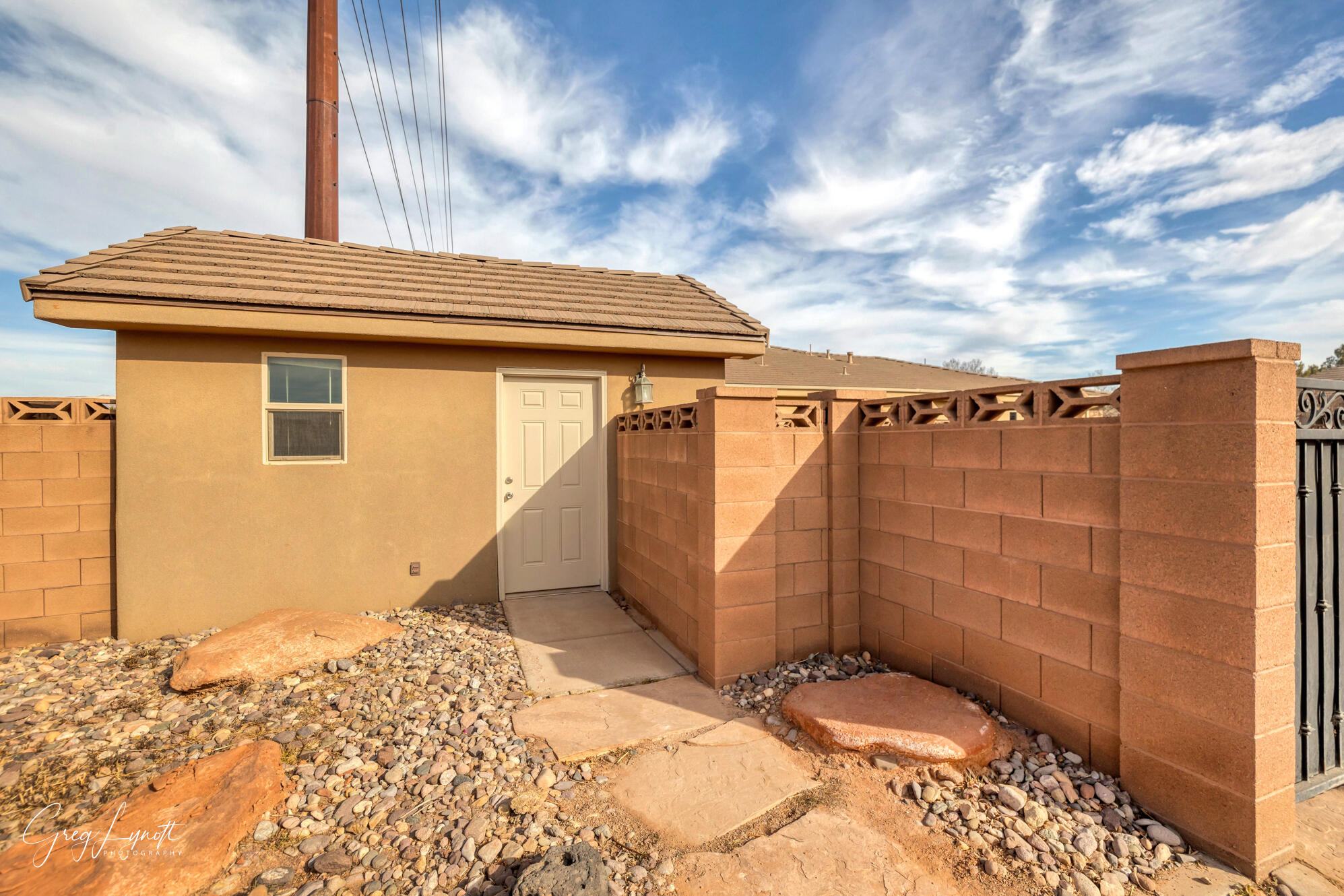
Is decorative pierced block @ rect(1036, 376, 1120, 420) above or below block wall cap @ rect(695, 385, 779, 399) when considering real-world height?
below

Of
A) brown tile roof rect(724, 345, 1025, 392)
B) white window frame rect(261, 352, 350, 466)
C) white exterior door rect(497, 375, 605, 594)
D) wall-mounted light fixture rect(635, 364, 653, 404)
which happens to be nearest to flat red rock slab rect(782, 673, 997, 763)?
white exterior door rect(497, 375, 605, 594)

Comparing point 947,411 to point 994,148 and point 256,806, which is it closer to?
point 256,806

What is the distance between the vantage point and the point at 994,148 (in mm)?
8648

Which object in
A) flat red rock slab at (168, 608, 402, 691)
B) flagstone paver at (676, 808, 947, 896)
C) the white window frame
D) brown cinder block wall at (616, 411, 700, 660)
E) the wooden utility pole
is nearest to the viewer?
flagstone paver at (676, 808, 947, 896)

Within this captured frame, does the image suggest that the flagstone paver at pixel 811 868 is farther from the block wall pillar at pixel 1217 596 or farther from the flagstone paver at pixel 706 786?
the block wall pillar at pixel 1217 596

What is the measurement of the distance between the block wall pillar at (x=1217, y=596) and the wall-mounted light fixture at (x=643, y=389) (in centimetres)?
404

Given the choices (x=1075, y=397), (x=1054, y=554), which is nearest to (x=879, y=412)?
(x=1075, y=397)

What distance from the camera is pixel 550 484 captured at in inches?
219

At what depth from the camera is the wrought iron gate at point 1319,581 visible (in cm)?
214

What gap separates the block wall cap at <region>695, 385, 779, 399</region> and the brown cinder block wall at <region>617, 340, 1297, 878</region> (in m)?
0.02

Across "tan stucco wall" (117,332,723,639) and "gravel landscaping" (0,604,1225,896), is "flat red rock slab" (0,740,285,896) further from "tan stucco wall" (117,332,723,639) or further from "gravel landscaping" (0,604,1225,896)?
"tan stucco wall" (117,332,723,639)

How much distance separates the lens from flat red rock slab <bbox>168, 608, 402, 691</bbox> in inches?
139

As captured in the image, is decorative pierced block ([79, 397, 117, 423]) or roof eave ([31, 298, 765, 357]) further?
decorative pierced block ([79, 397, 117, 423])

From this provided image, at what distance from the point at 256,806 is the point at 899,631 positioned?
3.66 m
